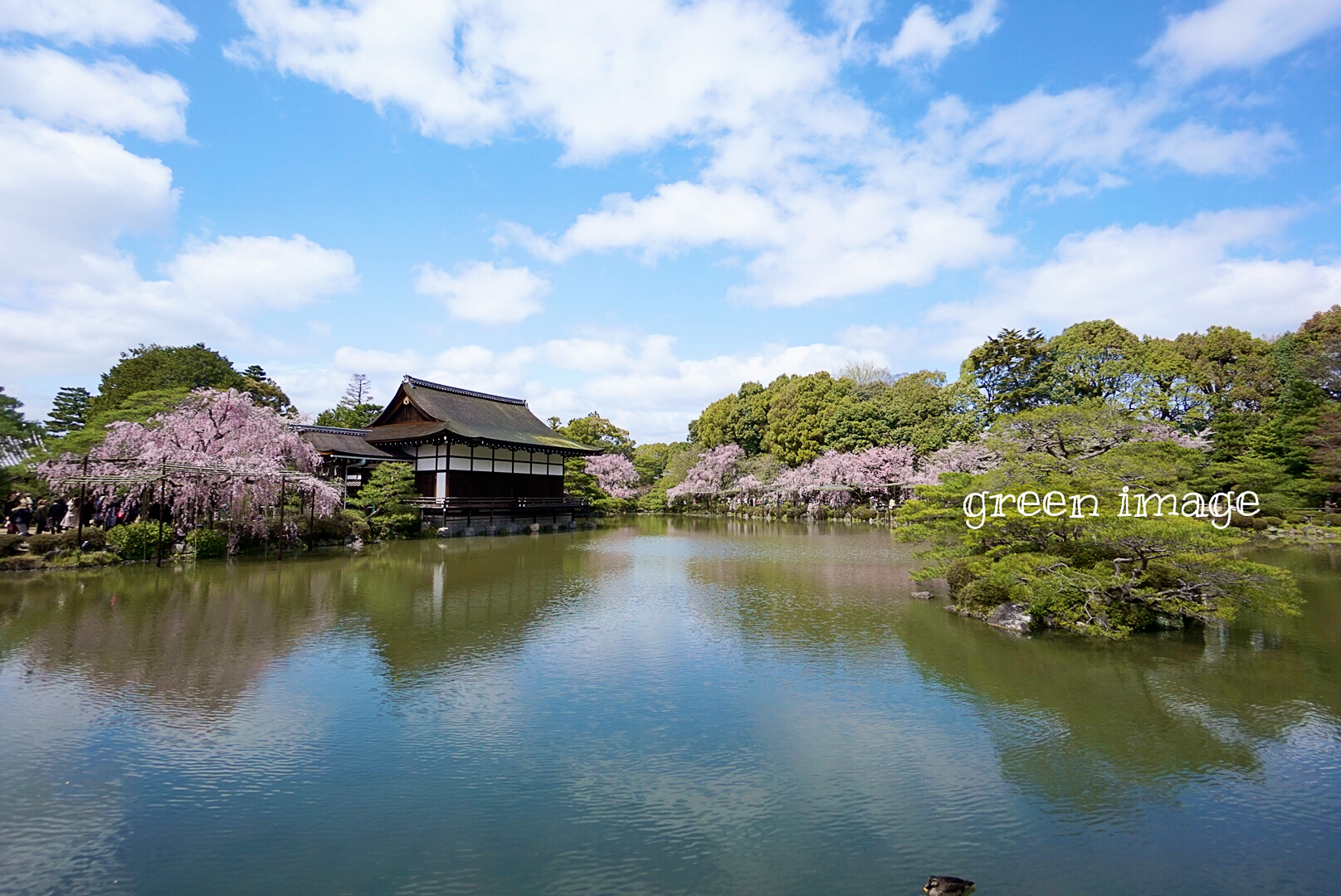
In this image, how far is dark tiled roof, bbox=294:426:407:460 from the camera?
23.5m

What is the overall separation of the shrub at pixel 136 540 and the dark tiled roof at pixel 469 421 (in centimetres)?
929

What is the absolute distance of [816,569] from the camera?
54.0 feet

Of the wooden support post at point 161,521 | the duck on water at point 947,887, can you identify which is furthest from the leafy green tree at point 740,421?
the duck on water at point 947,887

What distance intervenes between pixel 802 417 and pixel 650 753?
34.6 meters

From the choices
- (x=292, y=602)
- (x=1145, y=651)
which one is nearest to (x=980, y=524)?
(x=1145, y=651)

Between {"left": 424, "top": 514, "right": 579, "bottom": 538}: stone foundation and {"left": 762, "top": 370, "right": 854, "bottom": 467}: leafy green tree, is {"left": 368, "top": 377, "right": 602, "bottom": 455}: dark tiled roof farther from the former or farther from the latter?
{"left": 762, "top": 370, "right": 854, "bottom": 467}: leafy green tree

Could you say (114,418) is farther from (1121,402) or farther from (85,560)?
(1121,402)

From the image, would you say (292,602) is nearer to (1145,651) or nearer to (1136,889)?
(1136,889)

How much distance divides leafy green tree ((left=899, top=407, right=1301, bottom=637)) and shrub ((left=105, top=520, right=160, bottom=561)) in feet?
54.6

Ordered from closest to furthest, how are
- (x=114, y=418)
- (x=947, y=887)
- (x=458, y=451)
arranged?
1. (x=947, y=887)
2. (x=114, y=418)
3. (x=458, y=451)

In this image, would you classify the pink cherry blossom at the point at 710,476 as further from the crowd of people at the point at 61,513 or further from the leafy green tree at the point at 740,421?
the crowd of people at the point at 61,513

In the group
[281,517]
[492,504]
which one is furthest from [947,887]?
[492,504]

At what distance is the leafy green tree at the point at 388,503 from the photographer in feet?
71.2

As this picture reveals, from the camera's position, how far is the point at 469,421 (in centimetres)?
2780
